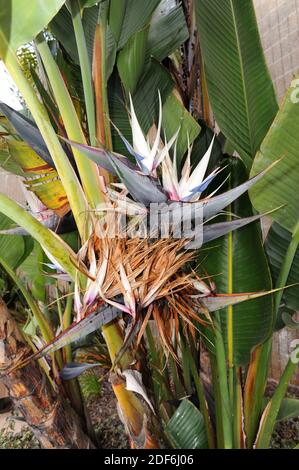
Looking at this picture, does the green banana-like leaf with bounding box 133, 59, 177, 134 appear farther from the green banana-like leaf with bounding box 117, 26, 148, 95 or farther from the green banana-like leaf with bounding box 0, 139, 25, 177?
the green banana-like leaf with bounding box 0, 139, 25, 177

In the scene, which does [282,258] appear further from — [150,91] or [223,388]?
[150,91]

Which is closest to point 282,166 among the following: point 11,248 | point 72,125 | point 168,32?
point 72,125

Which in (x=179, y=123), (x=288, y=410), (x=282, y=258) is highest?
(x=179, y=123)

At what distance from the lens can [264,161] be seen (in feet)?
1.89

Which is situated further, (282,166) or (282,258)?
(282,258)

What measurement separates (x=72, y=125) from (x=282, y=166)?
0.30 metres

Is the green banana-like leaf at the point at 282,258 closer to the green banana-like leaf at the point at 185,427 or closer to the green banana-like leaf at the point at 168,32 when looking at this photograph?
the green banana-like leaf at the point at 185,427

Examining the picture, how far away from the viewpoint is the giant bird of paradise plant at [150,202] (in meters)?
0.46

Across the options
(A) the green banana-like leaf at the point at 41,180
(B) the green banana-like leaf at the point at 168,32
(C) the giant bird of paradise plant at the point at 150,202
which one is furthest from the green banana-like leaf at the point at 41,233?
(B) the green banana-like leaf at the point at 168,32

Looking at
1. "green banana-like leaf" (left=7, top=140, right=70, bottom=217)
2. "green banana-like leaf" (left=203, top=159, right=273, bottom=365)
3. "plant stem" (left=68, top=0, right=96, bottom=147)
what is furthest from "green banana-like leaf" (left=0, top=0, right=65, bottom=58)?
"green banana-like leaf" (left=203, top=159, right=273, bottom=365)

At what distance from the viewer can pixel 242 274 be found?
67cm

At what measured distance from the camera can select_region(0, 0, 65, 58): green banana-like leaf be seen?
427mm

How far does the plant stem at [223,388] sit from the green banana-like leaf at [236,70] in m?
0.31

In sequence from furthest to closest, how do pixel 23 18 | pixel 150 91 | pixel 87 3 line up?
pixel 150 91 → pixel 87 3 → pixel 23 18
